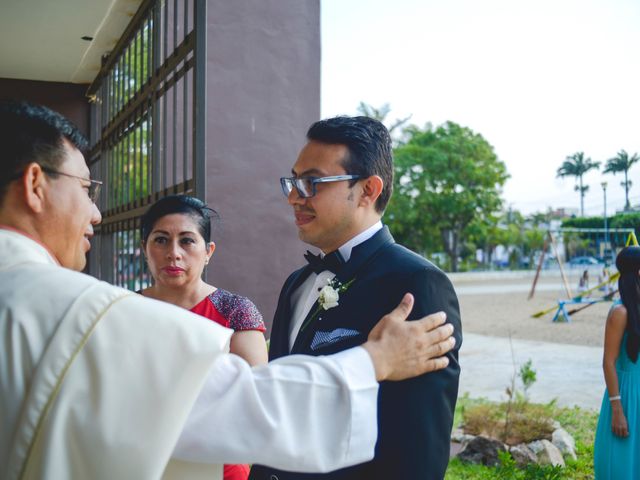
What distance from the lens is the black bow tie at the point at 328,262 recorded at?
96.4 inches

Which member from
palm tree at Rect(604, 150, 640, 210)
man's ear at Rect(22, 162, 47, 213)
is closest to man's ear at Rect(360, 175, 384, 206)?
man's ear at Rect(22, 162, 47, 213)

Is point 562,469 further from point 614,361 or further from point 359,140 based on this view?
point 359,140

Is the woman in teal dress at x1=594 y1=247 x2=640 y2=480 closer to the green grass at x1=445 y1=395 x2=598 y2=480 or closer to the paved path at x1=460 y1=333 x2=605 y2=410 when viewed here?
the green grass at x1=445 y1=395 x2=598 y2=480

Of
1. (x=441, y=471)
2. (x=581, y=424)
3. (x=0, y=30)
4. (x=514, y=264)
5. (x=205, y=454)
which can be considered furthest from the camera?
(x=514, y=264)

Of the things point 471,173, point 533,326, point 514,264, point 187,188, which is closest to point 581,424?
point 187,188

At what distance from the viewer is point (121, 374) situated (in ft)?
4.41

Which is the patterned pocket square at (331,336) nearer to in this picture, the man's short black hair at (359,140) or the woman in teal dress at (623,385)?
the man's short black hair at (359,140)

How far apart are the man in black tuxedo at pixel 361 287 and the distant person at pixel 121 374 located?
9.7 inches

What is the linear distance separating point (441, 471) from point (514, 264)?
5719 centimetres

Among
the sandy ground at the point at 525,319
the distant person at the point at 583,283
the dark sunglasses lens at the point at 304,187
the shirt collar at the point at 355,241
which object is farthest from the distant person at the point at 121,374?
the distant person at the point at 583,283

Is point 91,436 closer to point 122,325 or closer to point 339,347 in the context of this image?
point 122,325

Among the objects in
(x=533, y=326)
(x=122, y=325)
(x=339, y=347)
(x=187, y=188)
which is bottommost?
(x=533, y=326)

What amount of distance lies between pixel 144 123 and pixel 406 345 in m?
4.71

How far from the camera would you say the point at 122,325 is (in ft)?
4.55
